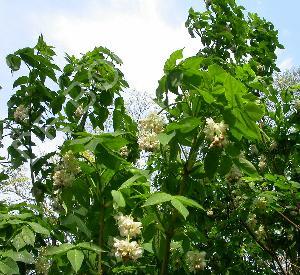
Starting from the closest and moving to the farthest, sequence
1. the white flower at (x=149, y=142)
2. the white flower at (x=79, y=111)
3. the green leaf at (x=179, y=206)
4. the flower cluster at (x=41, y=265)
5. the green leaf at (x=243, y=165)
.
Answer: the green leaf at (x=179, y=206) → the green leaf at (x=243, y=165) → the white flower at (x=149, y=142) → the flower cluster at (x=41, y=265) → the white flower at (x=79, y=111)

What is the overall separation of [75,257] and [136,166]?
3.13 feet

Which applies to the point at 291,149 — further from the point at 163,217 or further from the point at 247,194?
the point at 163,217

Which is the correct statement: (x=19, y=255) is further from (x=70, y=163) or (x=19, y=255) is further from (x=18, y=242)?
(x=70, y=163)

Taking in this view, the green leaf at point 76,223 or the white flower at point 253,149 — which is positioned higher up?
the white flower at point 253,149

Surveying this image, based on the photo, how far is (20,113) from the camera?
11.2 ft

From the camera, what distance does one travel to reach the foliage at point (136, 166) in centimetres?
207

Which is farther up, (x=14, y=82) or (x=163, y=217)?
(x=14, y=82)

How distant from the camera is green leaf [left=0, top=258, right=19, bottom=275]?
6.91 feet

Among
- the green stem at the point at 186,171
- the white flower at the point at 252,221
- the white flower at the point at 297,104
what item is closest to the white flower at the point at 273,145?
the white flower at the point at 297,104

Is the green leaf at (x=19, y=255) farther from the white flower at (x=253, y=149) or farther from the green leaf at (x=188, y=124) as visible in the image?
the white flower at (x=253, y=149)

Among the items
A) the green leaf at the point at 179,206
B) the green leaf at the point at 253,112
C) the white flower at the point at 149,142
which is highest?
the green leaf at the point at 253,112

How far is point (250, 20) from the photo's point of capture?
584cm

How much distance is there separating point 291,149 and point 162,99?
1.84m

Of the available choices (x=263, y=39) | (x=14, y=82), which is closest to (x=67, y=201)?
(x=14, y=82)
